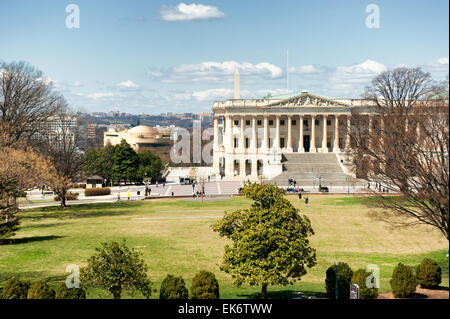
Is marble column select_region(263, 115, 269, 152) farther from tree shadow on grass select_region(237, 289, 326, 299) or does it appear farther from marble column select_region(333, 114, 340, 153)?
tree shadow on grass select_region(237, 289, 326, 299)

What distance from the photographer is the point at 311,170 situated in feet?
286

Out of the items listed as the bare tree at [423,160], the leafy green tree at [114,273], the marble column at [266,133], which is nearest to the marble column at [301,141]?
the marble column at [266,133]

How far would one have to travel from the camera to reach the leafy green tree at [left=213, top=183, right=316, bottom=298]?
72.6 feet

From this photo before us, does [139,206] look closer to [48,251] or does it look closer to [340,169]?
[48,251]

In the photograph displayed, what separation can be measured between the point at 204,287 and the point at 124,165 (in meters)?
74.8

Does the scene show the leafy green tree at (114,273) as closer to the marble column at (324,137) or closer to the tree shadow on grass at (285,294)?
the tree shadow on grass at (285,294)

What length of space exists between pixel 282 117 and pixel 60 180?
2165 inches

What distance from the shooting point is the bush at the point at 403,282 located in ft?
72.4

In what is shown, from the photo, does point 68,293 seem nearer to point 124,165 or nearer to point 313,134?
point 124,165

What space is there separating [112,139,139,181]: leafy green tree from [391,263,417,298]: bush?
75216 mm

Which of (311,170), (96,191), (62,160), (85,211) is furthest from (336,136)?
(85,211)

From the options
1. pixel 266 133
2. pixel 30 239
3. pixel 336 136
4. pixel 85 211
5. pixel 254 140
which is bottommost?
pixel 30 239

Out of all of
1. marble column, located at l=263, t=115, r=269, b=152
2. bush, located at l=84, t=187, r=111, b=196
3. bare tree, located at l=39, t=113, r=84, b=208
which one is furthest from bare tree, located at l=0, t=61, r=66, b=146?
marble column, located at l=263, t=115, r=269, b=152

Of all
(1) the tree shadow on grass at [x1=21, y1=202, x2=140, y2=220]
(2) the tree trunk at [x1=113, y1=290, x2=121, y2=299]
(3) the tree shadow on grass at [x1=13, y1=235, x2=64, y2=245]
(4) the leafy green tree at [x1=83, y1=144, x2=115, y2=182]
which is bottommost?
(3) the tree shadow on grass at [x1=13, y1=235, x2=64, y2=245]
